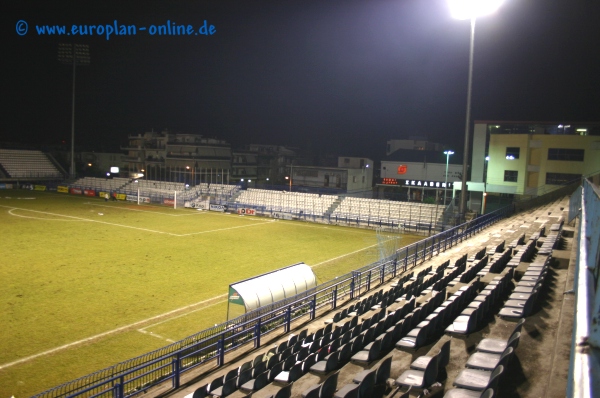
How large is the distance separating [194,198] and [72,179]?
2340cm

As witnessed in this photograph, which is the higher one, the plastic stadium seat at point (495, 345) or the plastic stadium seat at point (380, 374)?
the plastic stadium seat at point (495, 345)

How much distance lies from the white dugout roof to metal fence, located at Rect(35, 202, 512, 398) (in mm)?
337

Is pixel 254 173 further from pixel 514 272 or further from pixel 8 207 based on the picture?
pixel 514 272

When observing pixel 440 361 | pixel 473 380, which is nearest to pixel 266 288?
pixel 440 361

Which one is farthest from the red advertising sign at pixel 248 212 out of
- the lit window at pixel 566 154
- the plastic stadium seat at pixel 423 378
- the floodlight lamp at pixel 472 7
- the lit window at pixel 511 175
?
the plastic stadium seat at pixel 423 378

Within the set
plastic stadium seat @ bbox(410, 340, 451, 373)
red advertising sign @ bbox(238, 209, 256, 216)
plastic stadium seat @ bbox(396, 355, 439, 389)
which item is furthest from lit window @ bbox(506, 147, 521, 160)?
plastic stadium seat @ bbox(396, 355, 439, 389)

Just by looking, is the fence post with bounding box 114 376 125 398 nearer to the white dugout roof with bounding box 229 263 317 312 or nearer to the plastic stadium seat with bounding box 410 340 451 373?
the plastic stadium seat with bounding box 410 340 451 373

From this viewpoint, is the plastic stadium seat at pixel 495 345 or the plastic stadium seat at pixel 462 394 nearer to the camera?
the plastic stadium seat at pixel 462 394

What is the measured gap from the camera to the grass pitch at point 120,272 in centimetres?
1205

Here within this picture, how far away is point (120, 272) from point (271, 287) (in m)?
9.72

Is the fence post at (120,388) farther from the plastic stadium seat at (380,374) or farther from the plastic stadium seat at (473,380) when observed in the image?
the plastic stadium seat at (473,380)

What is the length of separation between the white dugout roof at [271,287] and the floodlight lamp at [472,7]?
1681 cm

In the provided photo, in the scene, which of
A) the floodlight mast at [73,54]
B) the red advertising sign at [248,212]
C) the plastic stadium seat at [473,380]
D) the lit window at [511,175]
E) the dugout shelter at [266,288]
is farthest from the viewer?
the floodlight mast at [73,54]

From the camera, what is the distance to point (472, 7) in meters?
23.1
